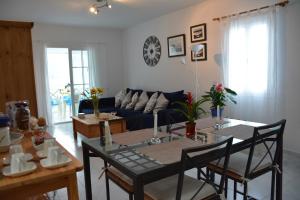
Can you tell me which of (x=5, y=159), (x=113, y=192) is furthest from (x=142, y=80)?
(x=5, y=159)

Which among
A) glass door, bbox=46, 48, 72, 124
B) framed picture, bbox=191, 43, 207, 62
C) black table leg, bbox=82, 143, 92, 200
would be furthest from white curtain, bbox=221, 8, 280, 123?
glass door, bbox=46, 48, 72, 124

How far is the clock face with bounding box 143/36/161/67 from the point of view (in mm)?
5652

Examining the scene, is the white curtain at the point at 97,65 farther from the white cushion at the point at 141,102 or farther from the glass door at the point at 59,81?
the white cushion at the point at 141,102

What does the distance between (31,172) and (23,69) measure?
138cm

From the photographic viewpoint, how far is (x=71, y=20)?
554cm

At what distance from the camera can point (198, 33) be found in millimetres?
4512

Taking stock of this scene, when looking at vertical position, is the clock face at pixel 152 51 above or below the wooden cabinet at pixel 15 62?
above

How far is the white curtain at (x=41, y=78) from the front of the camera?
5.81 m

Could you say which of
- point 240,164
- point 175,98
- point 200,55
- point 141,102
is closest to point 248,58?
point 200,55

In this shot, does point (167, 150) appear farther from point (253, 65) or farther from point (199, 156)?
point (253, 65)

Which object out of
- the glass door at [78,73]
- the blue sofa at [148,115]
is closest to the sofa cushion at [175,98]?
the blue sofa at [148,115]

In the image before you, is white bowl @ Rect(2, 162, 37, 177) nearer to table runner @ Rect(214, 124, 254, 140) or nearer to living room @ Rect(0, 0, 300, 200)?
living room @ Rect(0, 0, 300, 200)

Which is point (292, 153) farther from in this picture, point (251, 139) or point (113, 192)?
point (113, 192)

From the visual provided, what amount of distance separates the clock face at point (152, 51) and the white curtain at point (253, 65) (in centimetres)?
197
